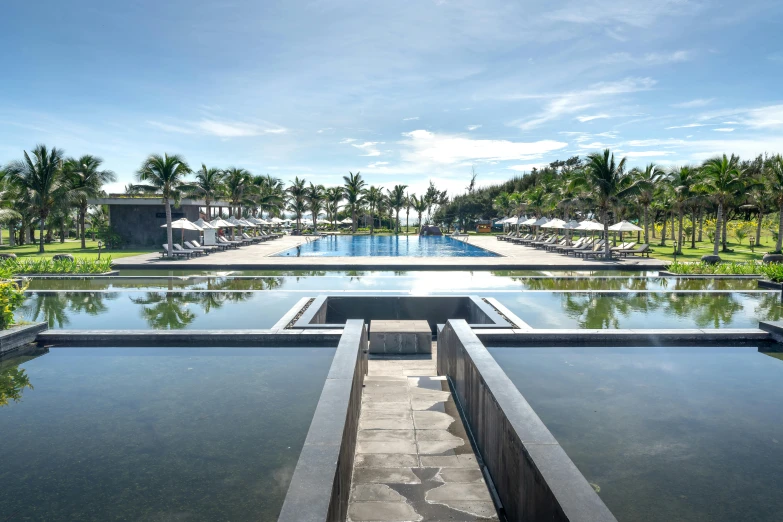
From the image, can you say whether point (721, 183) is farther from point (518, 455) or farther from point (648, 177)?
point (518, 455)

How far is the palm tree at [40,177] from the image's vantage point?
30547mm

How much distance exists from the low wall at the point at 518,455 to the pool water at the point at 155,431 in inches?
74.1

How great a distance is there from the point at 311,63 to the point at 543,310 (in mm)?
15029

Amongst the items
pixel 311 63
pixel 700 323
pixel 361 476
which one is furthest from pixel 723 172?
pixel 361 476

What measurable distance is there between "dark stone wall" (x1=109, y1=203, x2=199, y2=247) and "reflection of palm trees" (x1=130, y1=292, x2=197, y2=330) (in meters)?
18.7

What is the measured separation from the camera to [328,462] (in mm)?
3527

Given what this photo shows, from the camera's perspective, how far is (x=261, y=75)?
77.8ft

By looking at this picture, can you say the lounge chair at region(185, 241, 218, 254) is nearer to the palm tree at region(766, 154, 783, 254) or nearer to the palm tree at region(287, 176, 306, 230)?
the palm tree at region(287, 176, 306, 230)

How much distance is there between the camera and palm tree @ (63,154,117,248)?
32656 mm

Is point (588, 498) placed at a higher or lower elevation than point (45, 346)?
higher

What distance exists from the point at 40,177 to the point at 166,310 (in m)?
25.1

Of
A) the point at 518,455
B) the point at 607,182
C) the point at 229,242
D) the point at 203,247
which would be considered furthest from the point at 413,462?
the point at 229,242

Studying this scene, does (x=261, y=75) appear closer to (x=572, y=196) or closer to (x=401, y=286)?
(x=401, y=286)

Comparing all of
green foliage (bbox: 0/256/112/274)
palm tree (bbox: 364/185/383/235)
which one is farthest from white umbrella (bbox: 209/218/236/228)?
palm tree (bbox: 364/185/383/235)
